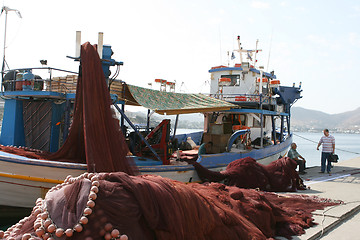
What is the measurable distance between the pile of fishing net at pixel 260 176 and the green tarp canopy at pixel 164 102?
205 centimetres

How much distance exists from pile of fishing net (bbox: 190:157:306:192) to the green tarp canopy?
2.05 meters

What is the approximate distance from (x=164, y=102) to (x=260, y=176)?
346cm

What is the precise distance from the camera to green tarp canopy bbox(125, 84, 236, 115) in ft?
28.9

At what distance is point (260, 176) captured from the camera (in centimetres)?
778

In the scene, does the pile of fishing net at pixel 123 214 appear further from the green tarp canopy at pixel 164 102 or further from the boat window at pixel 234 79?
the boat window at pixel 234 79

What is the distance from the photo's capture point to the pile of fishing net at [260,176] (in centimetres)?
761

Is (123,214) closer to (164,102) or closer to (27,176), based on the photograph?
(27,176)

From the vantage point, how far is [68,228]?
234cm

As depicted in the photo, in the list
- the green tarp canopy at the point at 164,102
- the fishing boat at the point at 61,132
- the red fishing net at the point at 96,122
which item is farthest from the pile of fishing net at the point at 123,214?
the green tarp canopy at the point at 164,102

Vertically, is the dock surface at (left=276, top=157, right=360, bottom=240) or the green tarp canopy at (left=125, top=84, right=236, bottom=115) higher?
the green tarp canopy at (left=125, top=84, right=236, bottom=115)

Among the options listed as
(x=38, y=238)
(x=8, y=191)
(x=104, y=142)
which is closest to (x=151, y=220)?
(x=38, y=238)

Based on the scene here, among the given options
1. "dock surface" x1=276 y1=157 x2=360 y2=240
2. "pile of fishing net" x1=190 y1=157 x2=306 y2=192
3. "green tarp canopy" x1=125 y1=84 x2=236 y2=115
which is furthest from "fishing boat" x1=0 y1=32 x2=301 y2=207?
"dock surface" x1=276 y1=157 x2=360 y2=240

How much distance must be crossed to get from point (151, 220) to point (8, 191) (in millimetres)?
A: 5649

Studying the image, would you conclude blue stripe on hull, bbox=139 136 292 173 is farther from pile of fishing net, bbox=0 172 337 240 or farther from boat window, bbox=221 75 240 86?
pile of fishing net, bbox=0 172 337 240
